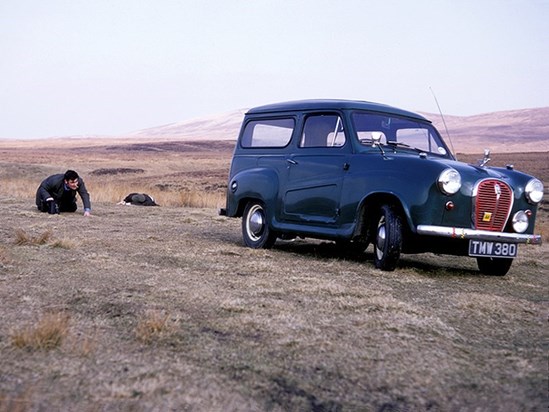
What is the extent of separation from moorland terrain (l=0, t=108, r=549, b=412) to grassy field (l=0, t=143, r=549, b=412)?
0.05 ft

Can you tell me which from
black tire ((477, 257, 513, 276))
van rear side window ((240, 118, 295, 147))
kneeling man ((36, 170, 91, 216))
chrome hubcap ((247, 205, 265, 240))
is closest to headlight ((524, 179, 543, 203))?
black tire ((477, 257, 513, 276))

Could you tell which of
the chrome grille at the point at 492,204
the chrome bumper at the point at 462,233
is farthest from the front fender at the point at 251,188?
the chrome grille at the point at 492,204

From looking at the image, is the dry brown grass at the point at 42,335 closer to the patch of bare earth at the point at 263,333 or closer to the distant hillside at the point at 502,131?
the patch of bare earth at the point at 263,333

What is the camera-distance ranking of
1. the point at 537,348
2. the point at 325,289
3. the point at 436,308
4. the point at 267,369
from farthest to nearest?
the point at 325,289
the point at 436,308
the point at 537,348
the point at 267,369

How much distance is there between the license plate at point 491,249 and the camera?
763 centimetres

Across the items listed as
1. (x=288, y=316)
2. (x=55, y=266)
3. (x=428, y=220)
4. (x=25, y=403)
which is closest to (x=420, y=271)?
(x=428, y=220)

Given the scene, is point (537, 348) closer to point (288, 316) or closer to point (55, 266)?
point (288, 316)

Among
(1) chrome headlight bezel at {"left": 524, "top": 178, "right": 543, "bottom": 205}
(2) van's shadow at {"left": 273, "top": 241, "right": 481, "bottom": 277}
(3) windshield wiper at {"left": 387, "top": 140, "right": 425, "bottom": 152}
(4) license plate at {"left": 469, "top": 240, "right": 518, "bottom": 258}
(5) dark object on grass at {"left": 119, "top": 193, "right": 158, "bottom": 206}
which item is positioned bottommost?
(5) dark object on grass at {"left": 119, "top": 193, "right": 158, "bottom": 206}

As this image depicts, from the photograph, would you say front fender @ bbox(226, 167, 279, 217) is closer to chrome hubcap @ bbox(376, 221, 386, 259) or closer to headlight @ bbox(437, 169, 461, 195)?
chrome hubcap @ bbox(376, 221, 386, 259)

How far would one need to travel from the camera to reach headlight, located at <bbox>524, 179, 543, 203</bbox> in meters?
8.00

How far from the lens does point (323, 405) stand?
3.64 meters

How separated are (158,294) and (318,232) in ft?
10.2

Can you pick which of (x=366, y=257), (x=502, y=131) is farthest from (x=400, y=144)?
(x=502, y=131)

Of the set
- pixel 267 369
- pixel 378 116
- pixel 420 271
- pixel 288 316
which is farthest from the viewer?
pixel 378 116
